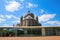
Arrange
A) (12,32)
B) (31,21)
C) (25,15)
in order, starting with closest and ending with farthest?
(12,32) → (31,21) → (25,15)

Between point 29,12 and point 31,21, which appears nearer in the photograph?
point 31,21

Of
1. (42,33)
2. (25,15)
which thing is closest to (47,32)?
(42,33)

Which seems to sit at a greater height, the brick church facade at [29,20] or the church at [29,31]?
the brick church facade at [29,20]

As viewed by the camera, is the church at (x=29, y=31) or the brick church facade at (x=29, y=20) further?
the brick church facade at (x=29, y=20)

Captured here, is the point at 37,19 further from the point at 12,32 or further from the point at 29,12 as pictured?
the point at 12,32

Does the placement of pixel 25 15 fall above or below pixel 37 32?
above

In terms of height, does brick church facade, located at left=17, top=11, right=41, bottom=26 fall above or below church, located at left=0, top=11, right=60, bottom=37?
above

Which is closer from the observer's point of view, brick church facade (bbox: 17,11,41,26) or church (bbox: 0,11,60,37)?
church (bbox: 0,11,60,37)

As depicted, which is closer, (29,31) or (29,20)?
(29,31)

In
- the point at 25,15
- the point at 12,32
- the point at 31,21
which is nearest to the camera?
the point at 12,32

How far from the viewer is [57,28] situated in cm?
3662

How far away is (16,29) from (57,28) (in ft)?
36.7

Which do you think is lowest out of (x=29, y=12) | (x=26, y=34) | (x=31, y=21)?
(x=26, y=34)

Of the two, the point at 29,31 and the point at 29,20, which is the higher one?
the point at 29,20
